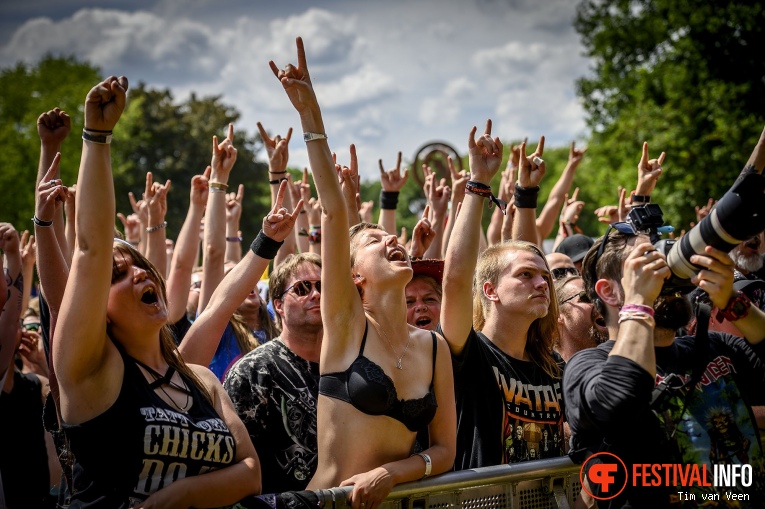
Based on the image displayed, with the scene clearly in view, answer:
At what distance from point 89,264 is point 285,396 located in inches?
54.4

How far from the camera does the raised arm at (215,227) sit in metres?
4.75

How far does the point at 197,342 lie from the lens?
3662 millimetres

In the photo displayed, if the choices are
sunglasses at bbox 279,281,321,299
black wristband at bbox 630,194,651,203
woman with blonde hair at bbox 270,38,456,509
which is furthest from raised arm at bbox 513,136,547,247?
woman with blonde hair at bbox 270,38,456,509

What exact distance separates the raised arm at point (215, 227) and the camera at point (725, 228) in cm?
287

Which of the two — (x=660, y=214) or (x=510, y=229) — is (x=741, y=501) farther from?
(x=510, y=229)

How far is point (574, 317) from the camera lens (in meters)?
4.78

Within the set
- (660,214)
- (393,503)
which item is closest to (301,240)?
(393,503)

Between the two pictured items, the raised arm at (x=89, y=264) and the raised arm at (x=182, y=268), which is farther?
the raised arm at (x=182, y=268)

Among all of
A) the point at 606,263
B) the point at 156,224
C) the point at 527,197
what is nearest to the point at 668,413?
the point at 606,263

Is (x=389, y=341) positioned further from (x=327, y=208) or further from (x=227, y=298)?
(x=227, y=298)

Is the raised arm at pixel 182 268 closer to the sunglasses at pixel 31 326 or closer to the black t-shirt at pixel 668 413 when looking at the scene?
the sunglasses at pixel 31 326

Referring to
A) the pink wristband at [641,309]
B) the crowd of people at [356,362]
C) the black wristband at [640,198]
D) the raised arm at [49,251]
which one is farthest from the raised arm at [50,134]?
the black wristband at [640,198]

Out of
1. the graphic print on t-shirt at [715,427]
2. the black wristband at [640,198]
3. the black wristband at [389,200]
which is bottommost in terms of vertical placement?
the graphic print on t-shirt at [715,427]

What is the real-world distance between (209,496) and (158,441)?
0.28 meters
